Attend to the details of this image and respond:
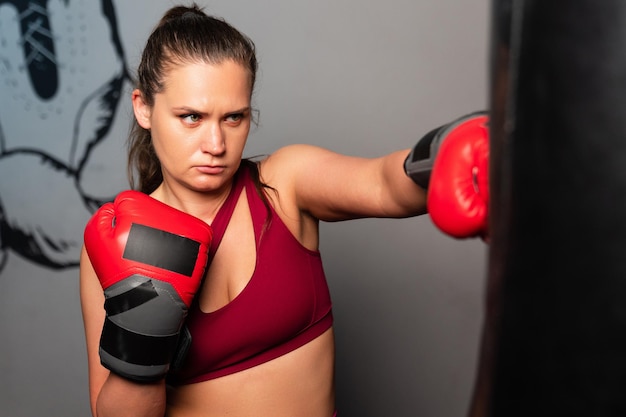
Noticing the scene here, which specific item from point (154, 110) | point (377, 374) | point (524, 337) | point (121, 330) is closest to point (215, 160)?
point (154, 110)

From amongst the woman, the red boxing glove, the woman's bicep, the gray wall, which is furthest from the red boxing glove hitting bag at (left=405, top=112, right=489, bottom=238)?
the gray wall

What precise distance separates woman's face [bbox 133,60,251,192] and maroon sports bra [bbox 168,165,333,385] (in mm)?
127

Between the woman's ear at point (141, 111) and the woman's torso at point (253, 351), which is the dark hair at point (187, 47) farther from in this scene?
the woman's torso at point (253, 351)

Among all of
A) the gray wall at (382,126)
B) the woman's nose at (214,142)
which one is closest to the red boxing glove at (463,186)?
the woman's nose at (214,142)

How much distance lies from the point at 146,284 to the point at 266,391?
13.3 inches

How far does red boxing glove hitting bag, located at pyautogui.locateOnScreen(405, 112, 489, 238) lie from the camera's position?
0.79 m

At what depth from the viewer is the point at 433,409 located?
83.0 inches

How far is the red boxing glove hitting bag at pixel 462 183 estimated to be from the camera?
2.58ft

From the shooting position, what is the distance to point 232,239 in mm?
1350

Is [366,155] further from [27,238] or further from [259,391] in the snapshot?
[27,238]

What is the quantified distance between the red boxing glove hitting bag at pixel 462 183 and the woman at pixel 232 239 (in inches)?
13.5

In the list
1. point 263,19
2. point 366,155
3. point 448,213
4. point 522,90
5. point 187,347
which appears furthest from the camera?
point 263,19

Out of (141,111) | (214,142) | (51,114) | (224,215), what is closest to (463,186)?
(214,142)

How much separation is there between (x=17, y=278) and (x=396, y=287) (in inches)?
60.3
